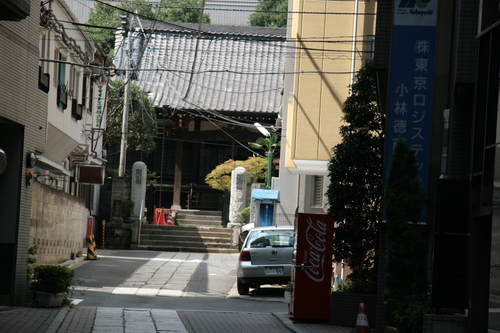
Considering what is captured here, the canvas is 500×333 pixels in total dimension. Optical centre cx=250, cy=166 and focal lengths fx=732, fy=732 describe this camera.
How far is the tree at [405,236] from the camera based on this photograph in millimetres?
11227

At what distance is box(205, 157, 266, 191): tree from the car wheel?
19526mm

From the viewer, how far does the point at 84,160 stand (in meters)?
30.0

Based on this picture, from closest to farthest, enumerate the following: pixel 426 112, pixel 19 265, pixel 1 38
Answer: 1. pixel 426 112
2. pixel 1 38
3. pixel 19 265

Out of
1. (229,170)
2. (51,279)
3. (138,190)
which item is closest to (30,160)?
(51,279)

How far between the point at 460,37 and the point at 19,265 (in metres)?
9.46

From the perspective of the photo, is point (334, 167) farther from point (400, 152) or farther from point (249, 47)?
point (249, 47)

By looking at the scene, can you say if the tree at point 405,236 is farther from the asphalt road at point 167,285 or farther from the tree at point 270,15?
the tree at point 270,15

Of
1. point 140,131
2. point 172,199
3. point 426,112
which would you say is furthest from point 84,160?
point 426,112

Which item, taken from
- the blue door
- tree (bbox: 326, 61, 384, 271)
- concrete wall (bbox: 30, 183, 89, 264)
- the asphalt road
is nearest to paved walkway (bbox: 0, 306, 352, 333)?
the asphalt road

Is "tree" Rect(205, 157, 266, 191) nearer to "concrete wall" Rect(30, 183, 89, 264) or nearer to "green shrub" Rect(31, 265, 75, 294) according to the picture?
"concrete wall" Rect(30, 183, 89, 264)

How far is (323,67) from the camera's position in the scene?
22016mm

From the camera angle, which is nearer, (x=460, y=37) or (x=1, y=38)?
(x=460, y=37)

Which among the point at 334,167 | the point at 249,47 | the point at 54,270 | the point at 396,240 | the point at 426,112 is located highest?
the point at 249,47

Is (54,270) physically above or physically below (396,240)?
below
